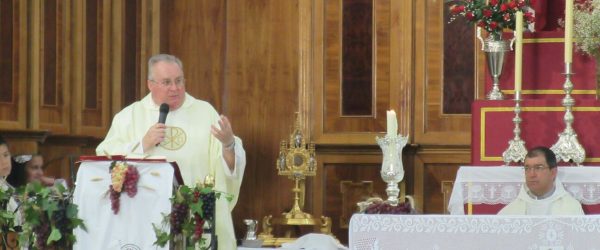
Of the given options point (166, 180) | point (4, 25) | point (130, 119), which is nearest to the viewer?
point (166, 180)

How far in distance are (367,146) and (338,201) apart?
46 centimetres

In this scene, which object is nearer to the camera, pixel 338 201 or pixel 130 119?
pixel 130 119

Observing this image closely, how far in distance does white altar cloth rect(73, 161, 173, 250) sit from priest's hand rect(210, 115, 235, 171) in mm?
479

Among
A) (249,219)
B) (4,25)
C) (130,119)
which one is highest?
(4,25)

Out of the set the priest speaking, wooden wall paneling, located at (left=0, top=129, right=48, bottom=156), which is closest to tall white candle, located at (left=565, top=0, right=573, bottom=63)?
the priest speaking

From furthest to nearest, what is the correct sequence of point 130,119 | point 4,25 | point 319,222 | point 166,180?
point 319,222 → point 4,25 → point 130,119 → point 166,180

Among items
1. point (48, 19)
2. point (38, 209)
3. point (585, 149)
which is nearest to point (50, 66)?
point (48, 19)

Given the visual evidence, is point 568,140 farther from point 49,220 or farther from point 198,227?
point 49,220

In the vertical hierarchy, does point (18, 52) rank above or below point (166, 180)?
above

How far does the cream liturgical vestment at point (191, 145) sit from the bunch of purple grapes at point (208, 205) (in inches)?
29.2

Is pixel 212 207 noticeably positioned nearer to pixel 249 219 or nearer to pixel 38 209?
pixel 38 209

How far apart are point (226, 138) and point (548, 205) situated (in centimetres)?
170

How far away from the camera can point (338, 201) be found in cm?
1082

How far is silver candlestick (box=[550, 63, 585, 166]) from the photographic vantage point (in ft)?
26.1
